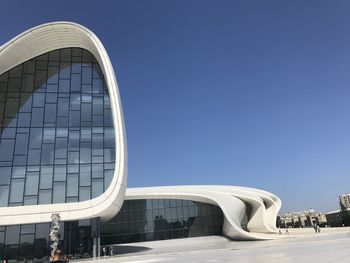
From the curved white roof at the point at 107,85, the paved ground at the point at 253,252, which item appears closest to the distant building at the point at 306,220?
the paved ground at the point at 253,252

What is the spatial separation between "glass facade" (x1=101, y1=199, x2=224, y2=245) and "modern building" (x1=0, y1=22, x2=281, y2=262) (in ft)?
7.34

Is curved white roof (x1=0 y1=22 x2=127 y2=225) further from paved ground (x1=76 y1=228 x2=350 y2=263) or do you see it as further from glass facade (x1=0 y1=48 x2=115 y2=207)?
paved ground (x1=76 y1=228 x2=350 y2=263)

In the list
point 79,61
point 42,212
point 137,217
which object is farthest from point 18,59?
point 137,217

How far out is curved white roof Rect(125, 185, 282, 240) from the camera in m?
37.8

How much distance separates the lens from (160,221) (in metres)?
40.4

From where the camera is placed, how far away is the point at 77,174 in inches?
1059

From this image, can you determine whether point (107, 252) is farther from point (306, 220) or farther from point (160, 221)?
point (306, 220)

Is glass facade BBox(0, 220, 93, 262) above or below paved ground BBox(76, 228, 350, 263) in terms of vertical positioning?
above

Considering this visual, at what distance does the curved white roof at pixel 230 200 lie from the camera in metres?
37.8

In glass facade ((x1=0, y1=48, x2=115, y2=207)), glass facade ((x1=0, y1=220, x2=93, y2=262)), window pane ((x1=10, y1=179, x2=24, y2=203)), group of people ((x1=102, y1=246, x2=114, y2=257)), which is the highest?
glass facade ((x1=0, y1=48, x2=115, y2=207))

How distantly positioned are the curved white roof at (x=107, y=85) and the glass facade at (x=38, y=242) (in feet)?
2.44

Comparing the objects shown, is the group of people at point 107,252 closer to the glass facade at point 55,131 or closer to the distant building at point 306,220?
the glass facade at point 55,131

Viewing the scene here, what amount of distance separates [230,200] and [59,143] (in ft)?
68.8

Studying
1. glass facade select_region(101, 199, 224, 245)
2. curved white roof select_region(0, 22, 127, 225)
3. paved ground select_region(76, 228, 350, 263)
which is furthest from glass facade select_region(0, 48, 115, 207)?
glass facade select_region(101, 199, 224, 245)
